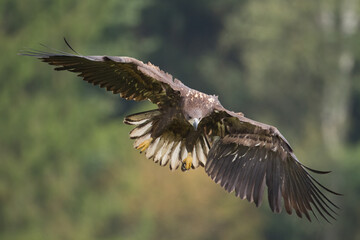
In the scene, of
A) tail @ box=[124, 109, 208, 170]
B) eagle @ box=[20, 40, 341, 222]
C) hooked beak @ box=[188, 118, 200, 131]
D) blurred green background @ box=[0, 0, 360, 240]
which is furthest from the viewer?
blurred green background @ box=[0, 0, 360, 240]

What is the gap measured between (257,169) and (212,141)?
0.47 meters

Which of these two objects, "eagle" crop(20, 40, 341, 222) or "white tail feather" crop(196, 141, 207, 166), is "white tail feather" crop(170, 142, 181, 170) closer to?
"eagle" crop(20, 40, 341, 222)

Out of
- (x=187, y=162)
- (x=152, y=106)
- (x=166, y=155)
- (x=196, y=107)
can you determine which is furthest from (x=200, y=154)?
(x=152, y=106)

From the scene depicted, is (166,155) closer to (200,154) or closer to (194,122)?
(200,154)

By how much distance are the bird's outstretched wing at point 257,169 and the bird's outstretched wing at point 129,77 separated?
0.61m

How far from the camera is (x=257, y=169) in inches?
422

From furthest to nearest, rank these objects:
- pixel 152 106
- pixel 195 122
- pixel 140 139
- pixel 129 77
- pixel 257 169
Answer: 1. pixel 152 106
2. pixel 140 139
3. pixel 257 169
4. pixel 129 77
5. pixel 195 122

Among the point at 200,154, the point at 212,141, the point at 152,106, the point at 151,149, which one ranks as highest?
the point at 152,106

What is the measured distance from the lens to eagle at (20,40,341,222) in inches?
408

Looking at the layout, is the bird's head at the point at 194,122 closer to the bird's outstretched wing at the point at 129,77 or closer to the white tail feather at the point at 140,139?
the bird's outstretched wing at the point at 129,77

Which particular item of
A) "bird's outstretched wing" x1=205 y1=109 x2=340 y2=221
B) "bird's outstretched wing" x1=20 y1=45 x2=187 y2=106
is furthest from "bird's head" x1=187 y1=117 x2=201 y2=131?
"bird's outstretched wing" x1=205 y1=109 x2=340 y2=221

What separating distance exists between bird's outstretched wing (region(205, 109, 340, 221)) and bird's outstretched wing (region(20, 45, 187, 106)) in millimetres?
609

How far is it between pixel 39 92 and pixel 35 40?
1464 millimetres

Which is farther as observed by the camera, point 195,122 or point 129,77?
point 129,77
